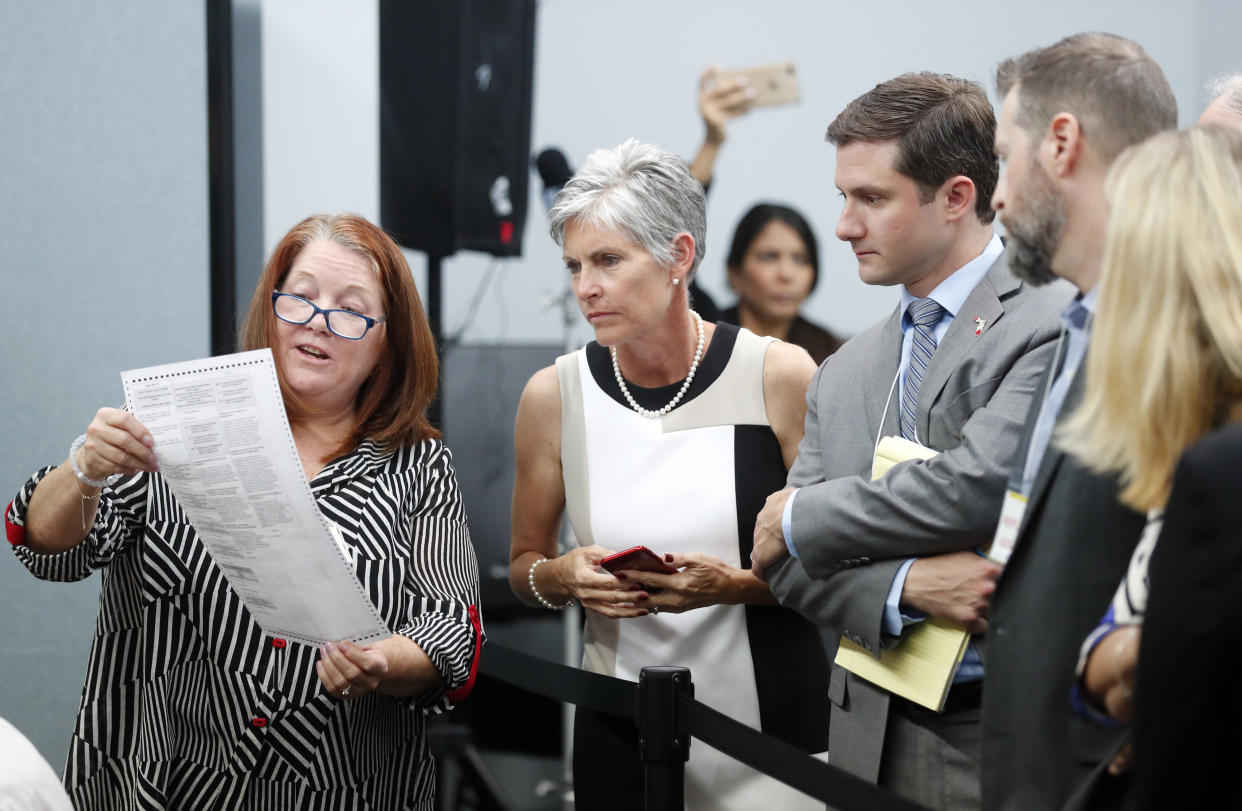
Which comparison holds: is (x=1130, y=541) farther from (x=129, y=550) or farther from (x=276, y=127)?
(x=276, y=127)

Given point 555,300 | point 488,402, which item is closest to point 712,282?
point 555,300

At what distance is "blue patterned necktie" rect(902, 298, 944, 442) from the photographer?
176 centimetres

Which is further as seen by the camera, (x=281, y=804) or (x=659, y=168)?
(x=659, y=168)

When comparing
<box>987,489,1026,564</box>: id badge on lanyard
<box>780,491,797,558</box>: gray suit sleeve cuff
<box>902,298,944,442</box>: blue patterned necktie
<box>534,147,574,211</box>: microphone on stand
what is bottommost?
<box>780,491,797,558</box>: gray suit sleeve cuff

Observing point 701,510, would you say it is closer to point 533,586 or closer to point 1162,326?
point 533,586

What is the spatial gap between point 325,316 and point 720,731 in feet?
2.91

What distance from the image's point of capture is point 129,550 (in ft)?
6.13

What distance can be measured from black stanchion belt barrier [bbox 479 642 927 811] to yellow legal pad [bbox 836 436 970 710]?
171 mm

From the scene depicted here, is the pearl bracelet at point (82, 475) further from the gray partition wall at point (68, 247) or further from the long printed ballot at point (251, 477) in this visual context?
the gray partition wall at point (68, 247)

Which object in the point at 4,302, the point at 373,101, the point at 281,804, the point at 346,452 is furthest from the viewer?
the point at 373,101

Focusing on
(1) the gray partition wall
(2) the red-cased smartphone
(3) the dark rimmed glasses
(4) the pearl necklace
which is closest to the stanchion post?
(2) the red-cased smartphone

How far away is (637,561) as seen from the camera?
195 cm

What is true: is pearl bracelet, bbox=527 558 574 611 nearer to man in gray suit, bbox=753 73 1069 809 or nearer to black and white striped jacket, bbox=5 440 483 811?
black and white striped jacket, bbox=5 440 483 811

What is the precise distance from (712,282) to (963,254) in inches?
114
